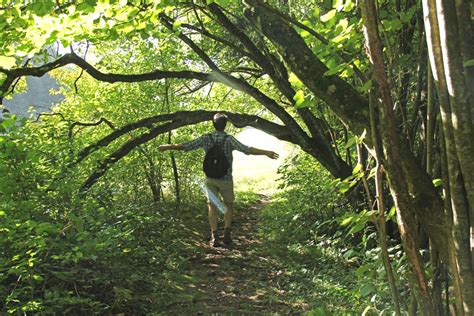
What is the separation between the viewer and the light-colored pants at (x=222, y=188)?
7392mm

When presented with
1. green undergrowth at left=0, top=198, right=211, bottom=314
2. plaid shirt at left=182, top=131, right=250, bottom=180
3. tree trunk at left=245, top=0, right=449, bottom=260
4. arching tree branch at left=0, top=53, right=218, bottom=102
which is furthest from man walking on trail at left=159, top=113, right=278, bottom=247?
tree trunk at left=245, top=0, right=449, bottom=260

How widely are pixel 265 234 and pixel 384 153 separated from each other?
650 centimetres

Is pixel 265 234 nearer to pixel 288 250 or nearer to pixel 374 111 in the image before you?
pixel 288 250

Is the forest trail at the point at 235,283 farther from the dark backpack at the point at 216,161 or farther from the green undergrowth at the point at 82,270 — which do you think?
the dark backpack at the point at 216,161

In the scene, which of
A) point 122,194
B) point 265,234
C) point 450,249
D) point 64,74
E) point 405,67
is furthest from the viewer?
point 64,74

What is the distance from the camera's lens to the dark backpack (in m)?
7.29

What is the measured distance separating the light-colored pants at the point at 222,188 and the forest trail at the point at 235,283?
33.5 inches

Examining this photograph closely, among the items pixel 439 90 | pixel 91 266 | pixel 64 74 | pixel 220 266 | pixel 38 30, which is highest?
pixel 64 74

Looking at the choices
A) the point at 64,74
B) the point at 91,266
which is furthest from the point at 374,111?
the point at 64,74

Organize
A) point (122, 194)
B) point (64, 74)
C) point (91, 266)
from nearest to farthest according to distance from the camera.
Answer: point (91, 266), point (122, 194), point (64, 74)

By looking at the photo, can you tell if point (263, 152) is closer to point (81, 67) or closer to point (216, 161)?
point (216, 161)

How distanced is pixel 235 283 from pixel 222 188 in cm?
179

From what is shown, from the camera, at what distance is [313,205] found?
27.6ft

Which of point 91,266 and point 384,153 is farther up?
point 384,153
